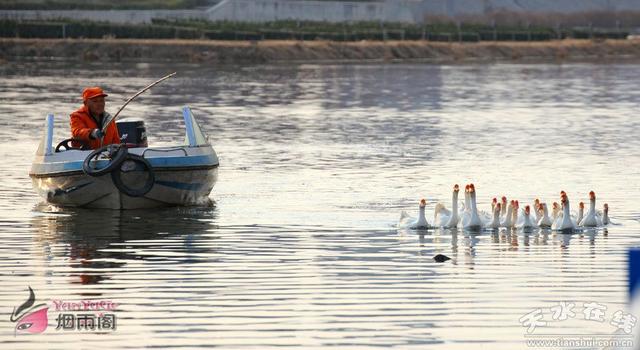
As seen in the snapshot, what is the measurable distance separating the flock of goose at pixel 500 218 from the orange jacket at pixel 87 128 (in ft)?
16.2

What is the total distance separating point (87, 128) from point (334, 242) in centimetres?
521

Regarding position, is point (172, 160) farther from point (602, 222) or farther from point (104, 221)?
point (602, 222)

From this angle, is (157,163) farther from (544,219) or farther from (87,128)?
(544,219)

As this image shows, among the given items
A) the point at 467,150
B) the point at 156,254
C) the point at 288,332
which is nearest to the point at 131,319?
the point at 288,332

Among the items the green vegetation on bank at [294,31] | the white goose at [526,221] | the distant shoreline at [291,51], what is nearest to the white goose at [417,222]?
the white goose at [526,221]

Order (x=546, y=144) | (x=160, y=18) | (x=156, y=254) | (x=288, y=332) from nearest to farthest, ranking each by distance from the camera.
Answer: (x=288, y=332) < (x=156, y=254) < (x=546, y=144) < (x=160, y=18)

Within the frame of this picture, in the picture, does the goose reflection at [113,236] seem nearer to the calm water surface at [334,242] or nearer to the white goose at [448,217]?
the calm water surface at [334,242]

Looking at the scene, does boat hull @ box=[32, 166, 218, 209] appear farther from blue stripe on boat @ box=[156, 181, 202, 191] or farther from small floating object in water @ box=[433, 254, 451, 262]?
small floating object in water @ box=[433, 254, 451, 262]

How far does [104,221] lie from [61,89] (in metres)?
36.3

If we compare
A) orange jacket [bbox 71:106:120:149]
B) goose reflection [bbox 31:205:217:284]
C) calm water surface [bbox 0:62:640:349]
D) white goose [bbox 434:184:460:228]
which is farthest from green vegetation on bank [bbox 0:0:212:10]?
white goose [bbox 434:184:460:228]

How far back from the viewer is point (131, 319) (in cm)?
1514

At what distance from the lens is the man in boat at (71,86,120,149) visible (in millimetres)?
23530

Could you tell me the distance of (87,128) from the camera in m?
23.8

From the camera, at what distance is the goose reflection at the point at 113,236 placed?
19031 mm
